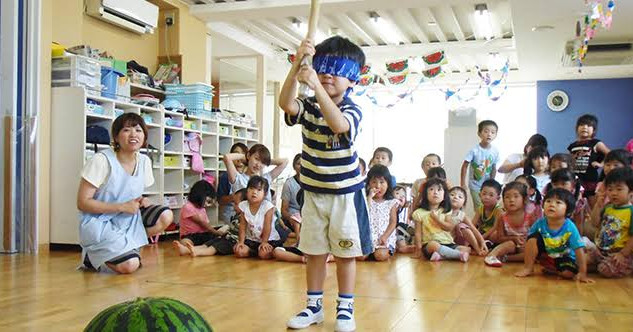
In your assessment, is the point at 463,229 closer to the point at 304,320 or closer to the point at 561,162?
the point at 561,162

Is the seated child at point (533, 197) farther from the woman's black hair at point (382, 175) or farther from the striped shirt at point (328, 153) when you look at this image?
the striped shirt at point (328, 153)

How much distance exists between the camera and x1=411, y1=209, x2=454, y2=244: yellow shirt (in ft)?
14.4

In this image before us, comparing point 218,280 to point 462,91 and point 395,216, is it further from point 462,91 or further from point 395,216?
point 462,91

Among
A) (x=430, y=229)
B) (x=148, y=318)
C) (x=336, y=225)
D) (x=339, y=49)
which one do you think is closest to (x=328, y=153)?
(x=336, y=225)

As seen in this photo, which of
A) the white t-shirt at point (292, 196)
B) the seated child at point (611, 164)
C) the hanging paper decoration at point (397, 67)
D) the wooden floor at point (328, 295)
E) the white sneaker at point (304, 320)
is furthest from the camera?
the hanging paper decoration at point (397, 67)

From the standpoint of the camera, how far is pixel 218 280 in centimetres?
326

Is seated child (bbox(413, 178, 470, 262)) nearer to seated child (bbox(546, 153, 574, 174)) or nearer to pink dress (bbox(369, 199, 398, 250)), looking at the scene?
pink dress (bbox(369, 199, 398, 250))

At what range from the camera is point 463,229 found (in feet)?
14.6

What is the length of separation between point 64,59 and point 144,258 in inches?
67.2

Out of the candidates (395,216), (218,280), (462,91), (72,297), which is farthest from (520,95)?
(72,297)

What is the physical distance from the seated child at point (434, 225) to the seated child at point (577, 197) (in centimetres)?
78

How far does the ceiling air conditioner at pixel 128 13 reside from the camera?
18.5ft

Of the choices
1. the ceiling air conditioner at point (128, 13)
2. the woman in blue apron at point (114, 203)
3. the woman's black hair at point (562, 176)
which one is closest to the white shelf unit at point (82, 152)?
the ceiling air conditioner at point (128, 13)

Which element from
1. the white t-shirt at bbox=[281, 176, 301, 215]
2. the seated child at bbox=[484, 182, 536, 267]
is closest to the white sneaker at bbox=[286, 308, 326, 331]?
the seated child at bbox=[484, 182, 536, 267]
